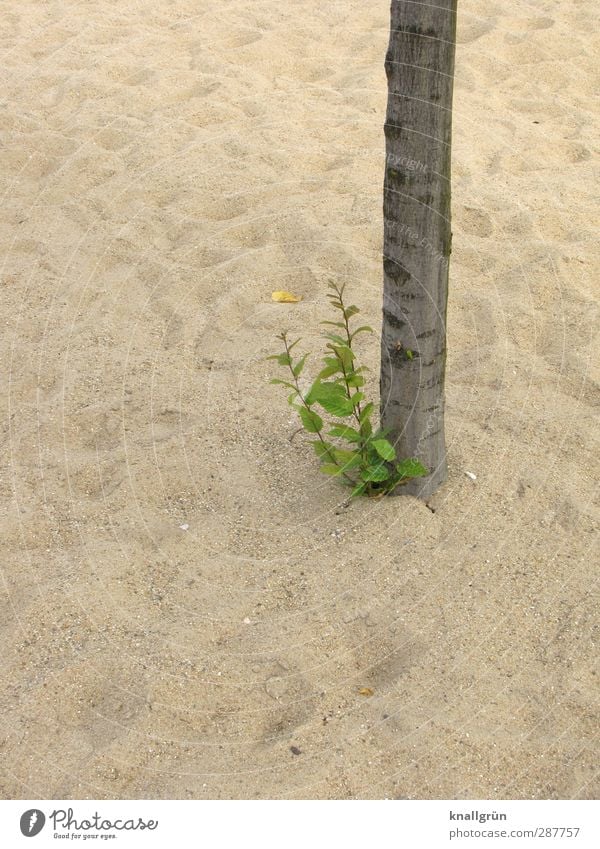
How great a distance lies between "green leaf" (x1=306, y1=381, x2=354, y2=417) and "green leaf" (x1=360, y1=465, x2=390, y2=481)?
0.66 ft

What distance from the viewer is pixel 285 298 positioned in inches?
148

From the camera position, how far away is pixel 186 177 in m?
4.47

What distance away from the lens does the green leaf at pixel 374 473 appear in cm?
263

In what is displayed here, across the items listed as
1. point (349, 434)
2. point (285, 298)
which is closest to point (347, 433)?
point (349, 434)

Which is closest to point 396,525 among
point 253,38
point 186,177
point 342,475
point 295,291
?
point 342,475

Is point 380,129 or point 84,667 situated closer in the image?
point 84,667

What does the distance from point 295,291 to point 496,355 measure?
92cm

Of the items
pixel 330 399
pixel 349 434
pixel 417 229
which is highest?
pixel 417 229

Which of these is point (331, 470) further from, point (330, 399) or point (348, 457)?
point (330, 399)

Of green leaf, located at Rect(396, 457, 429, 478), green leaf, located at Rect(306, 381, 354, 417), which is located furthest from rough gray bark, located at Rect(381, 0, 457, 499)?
green leaf, located at Rect(306, 381, 354, 417)

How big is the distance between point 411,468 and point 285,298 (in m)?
1.36

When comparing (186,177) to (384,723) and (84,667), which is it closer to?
(84,667)

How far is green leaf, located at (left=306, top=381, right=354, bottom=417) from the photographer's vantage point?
2.54 metres

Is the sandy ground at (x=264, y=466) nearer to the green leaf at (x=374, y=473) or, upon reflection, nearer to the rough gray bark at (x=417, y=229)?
the green leaf at (x=374, y=473)
